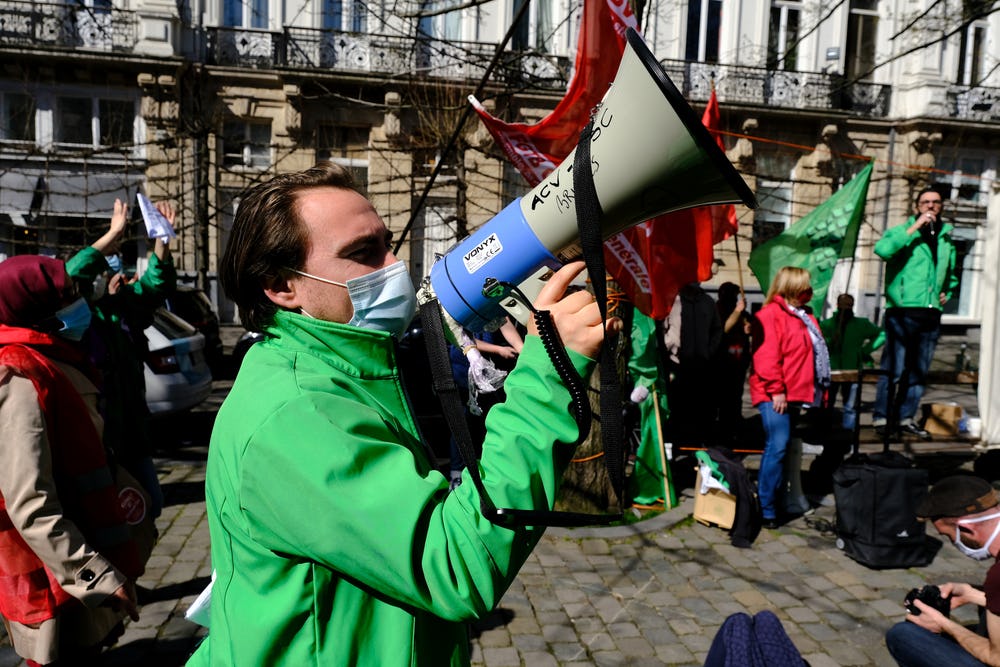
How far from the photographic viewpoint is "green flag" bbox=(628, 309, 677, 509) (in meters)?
6.28

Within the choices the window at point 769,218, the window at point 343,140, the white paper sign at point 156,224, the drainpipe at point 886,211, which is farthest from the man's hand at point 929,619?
the drainpipe at point 886,211

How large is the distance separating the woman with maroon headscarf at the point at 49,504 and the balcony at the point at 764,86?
19.5 meters

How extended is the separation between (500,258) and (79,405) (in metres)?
2.08

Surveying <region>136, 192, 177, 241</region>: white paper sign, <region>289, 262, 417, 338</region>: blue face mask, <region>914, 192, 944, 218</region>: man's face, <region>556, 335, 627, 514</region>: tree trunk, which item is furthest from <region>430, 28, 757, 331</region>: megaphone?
<region>914, 192, 944, 218</region>: man's face

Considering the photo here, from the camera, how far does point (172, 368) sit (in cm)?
776

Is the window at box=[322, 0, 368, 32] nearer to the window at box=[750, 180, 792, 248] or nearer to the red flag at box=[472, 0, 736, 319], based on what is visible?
the window at box=[750, 180, 792, 248]

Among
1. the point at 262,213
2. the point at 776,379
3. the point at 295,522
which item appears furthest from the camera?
the point at 776,379

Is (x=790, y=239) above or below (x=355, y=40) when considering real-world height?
below

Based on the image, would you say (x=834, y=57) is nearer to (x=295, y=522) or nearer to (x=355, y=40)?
(x=355, y=40)

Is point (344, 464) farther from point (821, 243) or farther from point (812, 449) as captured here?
point (821, 243)

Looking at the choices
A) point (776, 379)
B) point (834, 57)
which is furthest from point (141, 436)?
point (834, 57)

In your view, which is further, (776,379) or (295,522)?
(776,379)

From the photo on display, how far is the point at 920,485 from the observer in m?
5.28

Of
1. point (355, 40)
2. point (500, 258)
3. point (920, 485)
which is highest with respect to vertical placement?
point (355, 40)
